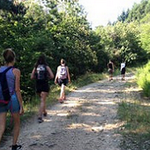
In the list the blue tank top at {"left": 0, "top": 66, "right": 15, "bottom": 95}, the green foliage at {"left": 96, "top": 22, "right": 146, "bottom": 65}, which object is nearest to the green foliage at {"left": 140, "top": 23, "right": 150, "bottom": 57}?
the green foliage at {"left": 96, "top": 22, "right": 146, "bottom": 65}

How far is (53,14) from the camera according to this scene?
2848cm

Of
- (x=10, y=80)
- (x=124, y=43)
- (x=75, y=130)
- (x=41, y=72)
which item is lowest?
(x=75, y=130)

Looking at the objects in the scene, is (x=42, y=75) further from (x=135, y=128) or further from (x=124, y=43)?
(x=124, y=43)

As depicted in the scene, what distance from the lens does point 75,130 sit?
6.89 meters

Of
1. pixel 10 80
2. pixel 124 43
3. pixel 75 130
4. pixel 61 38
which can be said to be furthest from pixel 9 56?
pixel 124 43

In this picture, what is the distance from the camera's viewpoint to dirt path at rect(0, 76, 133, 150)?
5863 mm

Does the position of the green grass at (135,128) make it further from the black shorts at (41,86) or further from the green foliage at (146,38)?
the green foliage at (146,38)

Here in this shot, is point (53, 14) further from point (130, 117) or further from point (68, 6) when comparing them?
point (130, 117)

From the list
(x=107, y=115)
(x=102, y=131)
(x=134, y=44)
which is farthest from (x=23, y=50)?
(x=134, y=44)

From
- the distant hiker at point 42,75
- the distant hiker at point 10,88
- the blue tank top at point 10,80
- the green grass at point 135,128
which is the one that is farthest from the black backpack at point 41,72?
the blue tank top at point 10,80

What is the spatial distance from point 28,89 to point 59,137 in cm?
870

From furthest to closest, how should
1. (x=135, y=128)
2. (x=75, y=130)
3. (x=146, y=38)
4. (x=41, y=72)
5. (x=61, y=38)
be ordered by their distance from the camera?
1. (x=146, y=38)
2. (x=61, y=38)
3. (x=41, y=72)
4. (x=75, y=130)
5. (x=135, y=128)

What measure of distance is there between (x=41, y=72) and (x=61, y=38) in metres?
13.8

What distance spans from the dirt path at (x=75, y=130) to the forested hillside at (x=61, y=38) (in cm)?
567
